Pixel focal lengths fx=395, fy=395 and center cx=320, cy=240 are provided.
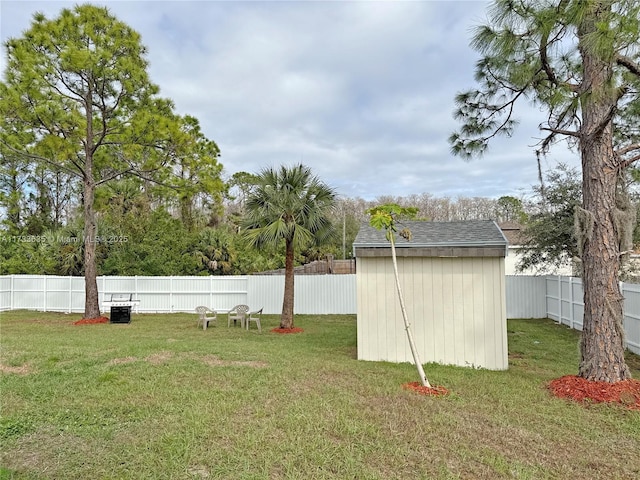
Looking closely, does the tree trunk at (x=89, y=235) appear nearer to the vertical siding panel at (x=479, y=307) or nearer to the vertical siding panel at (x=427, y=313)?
the vertical siding panel at (x=427, y=313)

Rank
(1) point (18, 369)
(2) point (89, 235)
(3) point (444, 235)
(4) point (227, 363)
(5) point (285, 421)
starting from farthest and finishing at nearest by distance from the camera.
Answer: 1. (2) point (89, 235)
2. (3) point (444, 235)
3. (4) point (227, 363)
4. (1) point (18, 369)
5. (5) point (285, 421)

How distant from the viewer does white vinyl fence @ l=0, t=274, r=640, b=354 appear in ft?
46.1

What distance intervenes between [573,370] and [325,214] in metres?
6.69

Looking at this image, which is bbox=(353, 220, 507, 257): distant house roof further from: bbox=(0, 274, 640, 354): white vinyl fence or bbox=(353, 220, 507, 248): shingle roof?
bbox=(0, 274, 640, 354): white vinyl fence

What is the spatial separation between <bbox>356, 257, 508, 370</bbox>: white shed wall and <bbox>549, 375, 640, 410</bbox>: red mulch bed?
5.12 ft

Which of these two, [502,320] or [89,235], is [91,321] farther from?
[502,320]

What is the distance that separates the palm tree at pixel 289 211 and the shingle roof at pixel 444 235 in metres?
2.92

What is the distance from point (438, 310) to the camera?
22.4 feet

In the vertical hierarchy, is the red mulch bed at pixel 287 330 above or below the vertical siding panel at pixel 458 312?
below

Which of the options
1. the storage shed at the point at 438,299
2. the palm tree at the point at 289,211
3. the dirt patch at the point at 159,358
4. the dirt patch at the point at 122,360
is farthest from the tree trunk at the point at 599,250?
the palm tree at the point at 289,211

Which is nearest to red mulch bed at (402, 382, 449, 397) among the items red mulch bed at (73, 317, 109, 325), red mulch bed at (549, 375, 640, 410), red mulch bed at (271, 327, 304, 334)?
red mulch bed at (549, 375, 640, 410)

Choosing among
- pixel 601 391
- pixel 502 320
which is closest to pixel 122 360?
pixel 502 320

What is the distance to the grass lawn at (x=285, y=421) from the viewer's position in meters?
3.02

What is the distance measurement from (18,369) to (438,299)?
6661 millimetres
